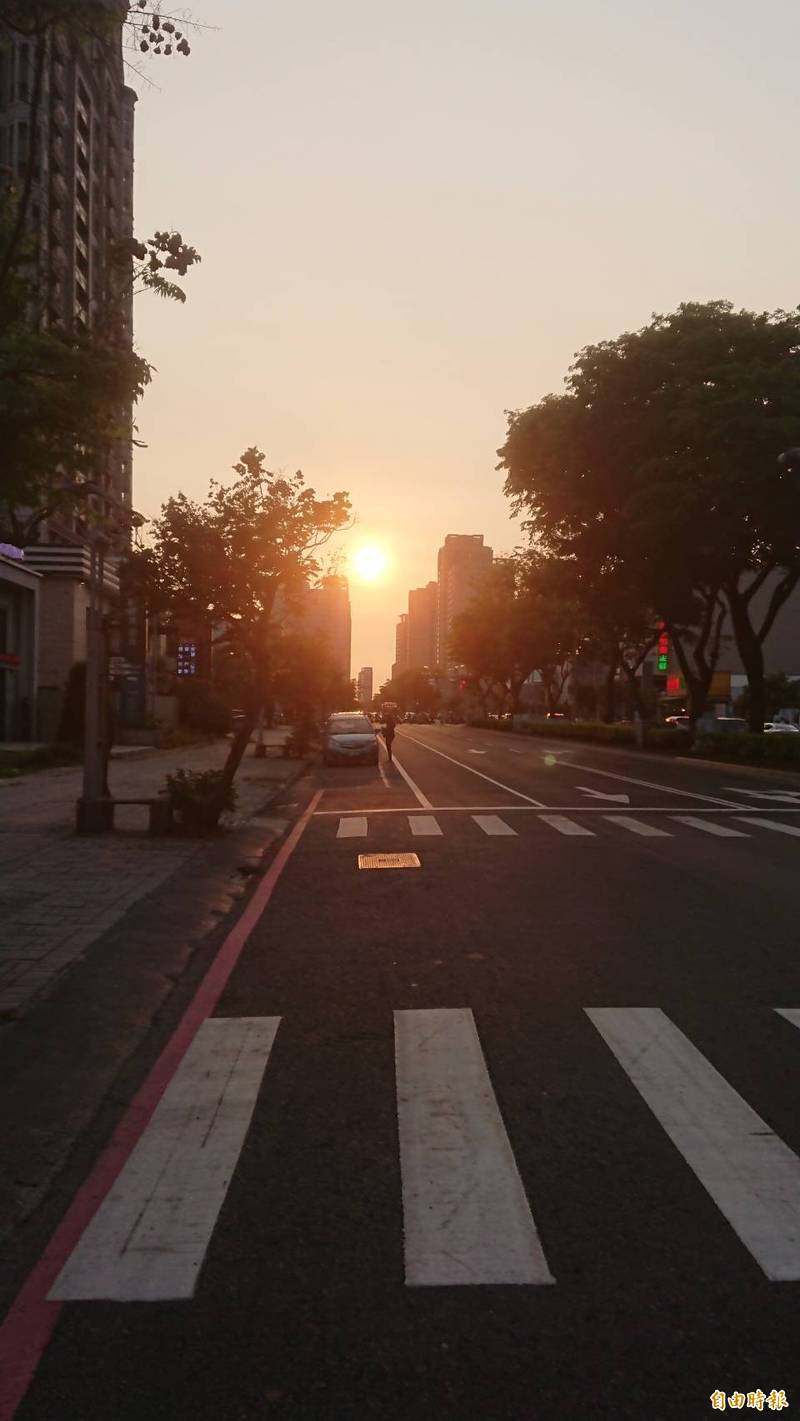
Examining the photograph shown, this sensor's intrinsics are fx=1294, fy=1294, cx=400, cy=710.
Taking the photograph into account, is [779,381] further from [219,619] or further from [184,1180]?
[184,1180]

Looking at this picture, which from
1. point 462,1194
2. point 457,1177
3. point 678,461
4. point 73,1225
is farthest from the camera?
point 678,461

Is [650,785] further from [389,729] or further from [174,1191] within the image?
[174,1191]

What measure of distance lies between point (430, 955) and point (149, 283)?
5.06 metres

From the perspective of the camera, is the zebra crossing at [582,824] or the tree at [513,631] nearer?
the zebra crossing at [582,824]

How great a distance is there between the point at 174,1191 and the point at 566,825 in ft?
50.8

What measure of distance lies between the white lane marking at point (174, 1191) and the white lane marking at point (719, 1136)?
1774 millimetres

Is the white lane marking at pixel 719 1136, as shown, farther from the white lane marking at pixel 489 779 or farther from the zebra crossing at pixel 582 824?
the white lane marking at pixel 489 779

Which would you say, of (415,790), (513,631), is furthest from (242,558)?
(513,631)

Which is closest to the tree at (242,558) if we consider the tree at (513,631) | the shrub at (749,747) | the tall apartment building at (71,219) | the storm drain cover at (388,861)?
the tall apartment building at (71,219)

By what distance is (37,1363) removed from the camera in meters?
3.49

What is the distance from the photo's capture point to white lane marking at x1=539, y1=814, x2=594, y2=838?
18.5m

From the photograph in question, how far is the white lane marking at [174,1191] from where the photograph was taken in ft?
13.0

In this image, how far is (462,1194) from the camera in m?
4.60

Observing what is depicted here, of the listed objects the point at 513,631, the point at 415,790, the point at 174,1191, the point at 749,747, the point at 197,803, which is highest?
the point at 513,631
